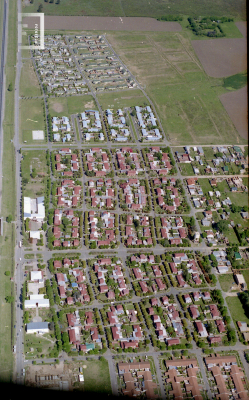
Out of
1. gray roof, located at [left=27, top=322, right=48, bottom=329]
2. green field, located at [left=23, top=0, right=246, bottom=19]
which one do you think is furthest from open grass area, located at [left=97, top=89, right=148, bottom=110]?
gray roof, located at [left=27, top=322, right=48, bottom=329]

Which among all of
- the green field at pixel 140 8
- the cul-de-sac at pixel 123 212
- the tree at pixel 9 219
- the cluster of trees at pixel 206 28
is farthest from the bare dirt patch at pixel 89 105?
the green field at pixel 140 8

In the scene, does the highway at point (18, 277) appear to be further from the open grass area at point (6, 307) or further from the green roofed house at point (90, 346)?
the green roofed house at point (90, 346)

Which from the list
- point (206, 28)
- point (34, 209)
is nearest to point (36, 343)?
point (34, 209)

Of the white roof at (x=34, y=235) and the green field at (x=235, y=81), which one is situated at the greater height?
the green field at (x=235, y=81)

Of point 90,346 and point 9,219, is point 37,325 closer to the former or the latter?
point 90,346

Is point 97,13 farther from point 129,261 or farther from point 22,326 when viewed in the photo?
point 22,326

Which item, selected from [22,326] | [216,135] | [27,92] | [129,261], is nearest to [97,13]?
[27,92]

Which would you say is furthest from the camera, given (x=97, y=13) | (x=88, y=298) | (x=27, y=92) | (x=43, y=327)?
(x=97, y=13)
